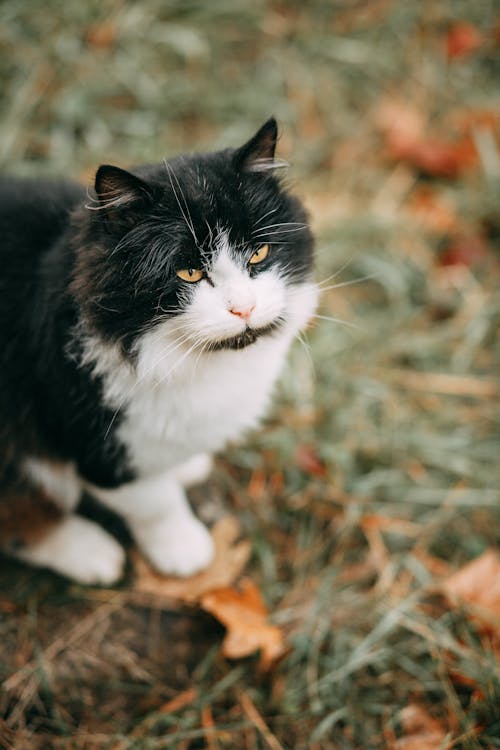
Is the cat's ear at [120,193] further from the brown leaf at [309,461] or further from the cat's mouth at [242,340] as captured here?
the brown leaf at [309,461]

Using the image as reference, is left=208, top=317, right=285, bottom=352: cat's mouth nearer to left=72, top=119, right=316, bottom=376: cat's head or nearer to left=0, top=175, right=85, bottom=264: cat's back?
left=72, top=119, right=316, bottom=376: cat's head

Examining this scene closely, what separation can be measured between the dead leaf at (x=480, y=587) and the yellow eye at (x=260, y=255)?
111 centimetres

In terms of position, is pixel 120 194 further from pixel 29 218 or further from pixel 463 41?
pixel 463 41

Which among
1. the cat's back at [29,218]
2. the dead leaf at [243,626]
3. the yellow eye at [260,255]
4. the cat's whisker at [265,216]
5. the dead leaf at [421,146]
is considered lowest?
the dead leaf at [243,626]

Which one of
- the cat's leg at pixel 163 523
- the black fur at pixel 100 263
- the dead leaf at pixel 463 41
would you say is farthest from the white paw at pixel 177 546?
the dead leaf at pixel 463 41

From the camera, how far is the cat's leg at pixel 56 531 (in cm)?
140

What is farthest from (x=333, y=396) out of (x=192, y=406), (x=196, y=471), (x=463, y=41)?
(x=463, y=41)

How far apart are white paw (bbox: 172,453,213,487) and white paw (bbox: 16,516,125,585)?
0.91ft

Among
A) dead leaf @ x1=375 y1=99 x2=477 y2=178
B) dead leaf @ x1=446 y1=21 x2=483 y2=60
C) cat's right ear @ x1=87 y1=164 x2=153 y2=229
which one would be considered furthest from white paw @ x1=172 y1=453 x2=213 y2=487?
dead leaf @ x1=446 y1=21 x2=483 y2=60

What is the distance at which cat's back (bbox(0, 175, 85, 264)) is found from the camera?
128 centimetres

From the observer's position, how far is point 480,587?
1618mm

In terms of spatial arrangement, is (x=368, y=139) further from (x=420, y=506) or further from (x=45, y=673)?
(x=45, y=673)

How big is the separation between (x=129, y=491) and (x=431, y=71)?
263cm

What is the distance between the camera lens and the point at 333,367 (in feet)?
6.81
